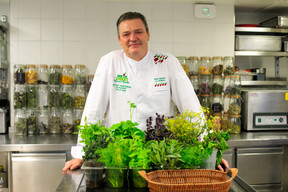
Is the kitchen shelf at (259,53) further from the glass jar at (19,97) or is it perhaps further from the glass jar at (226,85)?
the glass jar at (19,97)

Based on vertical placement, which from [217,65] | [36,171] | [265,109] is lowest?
[36,171]

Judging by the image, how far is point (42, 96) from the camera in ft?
9.12

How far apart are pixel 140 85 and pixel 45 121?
1368mm

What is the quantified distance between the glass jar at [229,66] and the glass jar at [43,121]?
5.83ft

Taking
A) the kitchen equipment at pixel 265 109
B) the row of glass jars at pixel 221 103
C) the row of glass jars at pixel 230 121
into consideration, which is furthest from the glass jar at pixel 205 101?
the kitchen equipment at pixel 265 109

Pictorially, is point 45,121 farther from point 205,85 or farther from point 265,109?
point 265,109

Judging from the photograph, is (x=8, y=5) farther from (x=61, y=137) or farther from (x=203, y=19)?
(x=203, y=19)

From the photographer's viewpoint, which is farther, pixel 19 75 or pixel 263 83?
pixel 263 83

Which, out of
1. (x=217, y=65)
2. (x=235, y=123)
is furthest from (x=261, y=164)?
(x=217, y=65)

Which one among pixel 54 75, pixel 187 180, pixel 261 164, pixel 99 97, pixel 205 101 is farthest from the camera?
pixel 205 101

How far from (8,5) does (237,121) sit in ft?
8.36

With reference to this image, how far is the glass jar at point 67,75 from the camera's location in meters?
2.69

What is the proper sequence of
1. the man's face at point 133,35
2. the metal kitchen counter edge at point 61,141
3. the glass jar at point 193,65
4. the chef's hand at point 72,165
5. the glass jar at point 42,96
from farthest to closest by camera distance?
1. the glass jar at point 193,65
2. the glass jar at point 42,96
3. the metal kitchen counter edge at point 61,141
4. the man's face at point 133,35
5. the chef's hand at point 72,165

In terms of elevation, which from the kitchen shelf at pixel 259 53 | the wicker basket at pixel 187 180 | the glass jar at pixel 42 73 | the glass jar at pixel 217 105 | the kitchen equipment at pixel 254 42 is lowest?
the wicker basket at pixel 187 180
